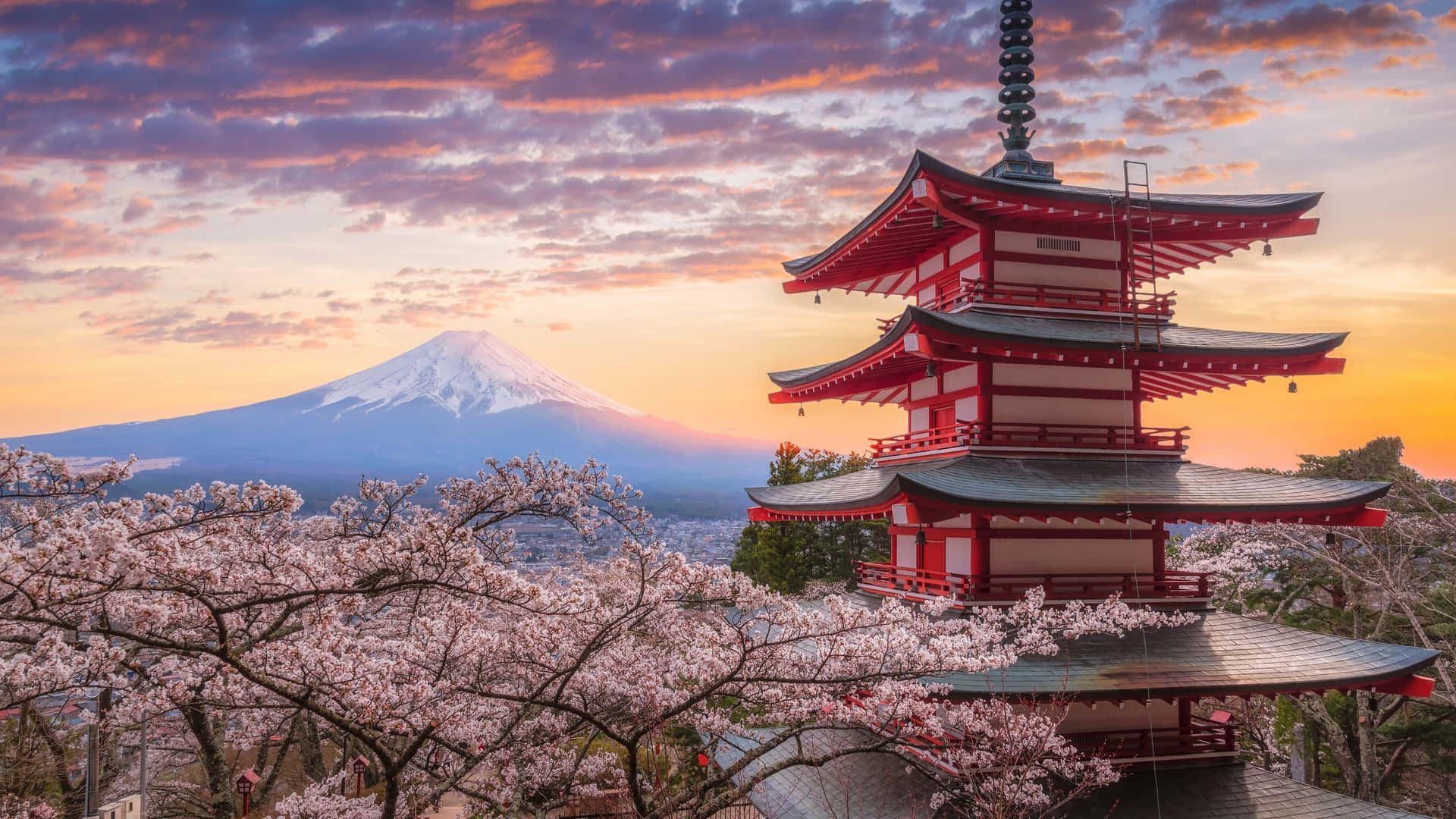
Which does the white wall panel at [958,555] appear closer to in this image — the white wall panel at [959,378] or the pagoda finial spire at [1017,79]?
the white wall panel at [959,378]

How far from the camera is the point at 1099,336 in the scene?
1361 cm

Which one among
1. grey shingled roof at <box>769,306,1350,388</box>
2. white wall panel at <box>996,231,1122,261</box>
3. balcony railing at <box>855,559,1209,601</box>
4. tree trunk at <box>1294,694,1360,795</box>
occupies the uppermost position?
white wall panel at <box>996,231,1122,261</box>

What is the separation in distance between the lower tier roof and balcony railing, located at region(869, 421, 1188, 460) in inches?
188

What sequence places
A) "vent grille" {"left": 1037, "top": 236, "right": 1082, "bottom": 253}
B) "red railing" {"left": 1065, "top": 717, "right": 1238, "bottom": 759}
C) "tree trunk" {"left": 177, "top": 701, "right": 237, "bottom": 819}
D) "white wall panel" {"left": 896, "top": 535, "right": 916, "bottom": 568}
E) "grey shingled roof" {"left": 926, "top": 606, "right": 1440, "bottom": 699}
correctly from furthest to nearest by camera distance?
"white wall panel" {"left": 896, "top": 535, "right": 916, "bottom": 568}
"vent grille" {"left": 1037, "top": 236, "right": 1082, "bottom": 253}
"red railing" {"left": 1065, "top": 717, "right": 1238, "bottom": 759}
"grey shingled roof" {"left": 926, "top": 606, "right": 1440, "bottom": 699}
"tree trunk" {"left": 177, "top": 701, "right": 237, "bottom": 819}

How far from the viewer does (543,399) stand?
5246 inches

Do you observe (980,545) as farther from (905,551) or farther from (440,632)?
(440,632)

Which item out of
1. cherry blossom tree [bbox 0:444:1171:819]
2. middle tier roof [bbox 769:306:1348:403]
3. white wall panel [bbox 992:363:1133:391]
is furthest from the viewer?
white wall panel [bbox 992:363:1133:391]

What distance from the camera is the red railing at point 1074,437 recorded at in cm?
1380

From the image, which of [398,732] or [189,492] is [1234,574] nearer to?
[398,732]

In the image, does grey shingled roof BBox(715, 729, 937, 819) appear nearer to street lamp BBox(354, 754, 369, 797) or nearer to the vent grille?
street lamp BBox(354, 754, 369, 797)

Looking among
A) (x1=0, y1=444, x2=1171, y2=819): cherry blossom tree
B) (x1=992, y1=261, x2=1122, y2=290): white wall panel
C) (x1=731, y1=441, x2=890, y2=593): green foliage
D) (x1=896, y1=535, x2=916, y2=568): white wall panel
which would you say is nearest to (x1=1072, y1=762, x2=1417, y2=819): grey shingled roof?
(x1=0, y1=444, x2=1171, y2=819): cherry blossom tree

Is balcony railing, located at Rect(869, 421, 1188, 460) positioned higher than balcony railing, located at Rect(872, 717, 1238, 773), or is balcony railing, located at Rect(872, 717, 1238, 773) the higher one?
balcony railing, located at Rect(869, 421, 1188, 460)

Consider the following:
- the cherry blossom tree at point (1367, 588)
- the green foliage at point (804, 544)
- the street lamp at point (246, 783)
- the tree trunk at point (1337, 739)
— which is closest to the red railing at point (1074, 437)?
the cherry blossom tree at point (1367, 588)

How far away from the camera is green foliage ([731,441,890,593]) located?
3412 centimetres
